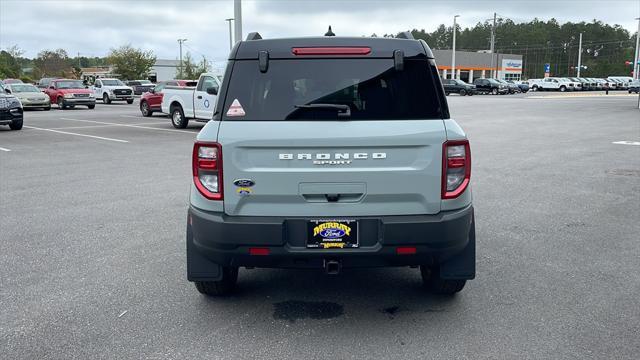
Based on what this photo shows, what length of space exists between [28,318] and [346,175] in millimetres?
2497

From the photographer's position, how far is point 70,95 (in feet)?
109

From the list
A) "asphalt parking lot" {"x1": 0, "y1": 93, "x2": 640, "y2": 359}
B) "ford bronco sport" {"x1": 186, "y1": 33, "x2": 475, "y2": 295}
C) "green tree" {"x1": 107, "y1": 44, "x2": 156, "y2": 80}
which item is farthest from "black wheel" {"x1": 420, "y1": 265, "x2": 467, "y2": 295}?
"green tree" {"x1": 107, "y1": 44, "x2": 156, "y2": 80}

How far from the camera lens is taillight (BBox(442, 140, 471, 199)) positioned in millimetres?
3727

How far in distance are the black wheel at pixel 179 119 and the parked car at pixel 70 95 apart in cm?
1529

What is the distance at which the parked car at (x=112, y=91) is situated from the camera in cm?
3994

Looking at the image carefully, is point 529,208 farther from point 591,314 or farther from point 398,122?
point 398,122

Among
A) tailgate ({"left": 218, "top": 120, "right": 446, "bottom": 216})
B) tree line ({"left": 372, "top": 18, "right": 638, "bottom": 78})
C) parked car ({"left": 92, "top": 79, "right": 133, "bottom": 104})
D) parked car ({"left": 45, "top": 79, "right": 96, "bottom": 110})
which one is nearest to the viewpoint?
tailgate ({"left": 218, "top": 120, "right": 446, "bottom": 216})

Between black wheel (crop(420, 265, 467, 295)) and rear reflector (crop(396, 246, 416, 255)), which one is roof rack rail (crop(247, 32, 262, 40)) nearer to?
rear reflector (crop(396, 246, 416, 255))

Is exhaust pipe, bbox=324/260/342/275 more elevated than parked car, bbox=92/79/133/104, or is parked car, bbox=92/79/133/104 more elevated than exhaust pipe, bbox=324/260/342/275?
parked car, bbox=92/79/133/104

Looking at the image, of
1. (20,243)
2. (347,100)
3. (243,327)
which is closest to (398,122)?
(347,100)

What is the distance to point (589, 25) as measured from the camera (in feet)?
499

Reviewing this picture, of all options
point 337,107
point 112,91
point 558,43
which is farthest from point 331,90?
point 558,43

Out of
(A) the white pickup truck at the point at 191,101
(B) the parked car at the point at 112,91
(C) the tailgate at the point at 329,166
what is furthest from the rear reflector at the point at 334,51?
(B) the parked car at the point at 112,91

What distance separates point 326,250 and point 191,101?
55.2 feet
